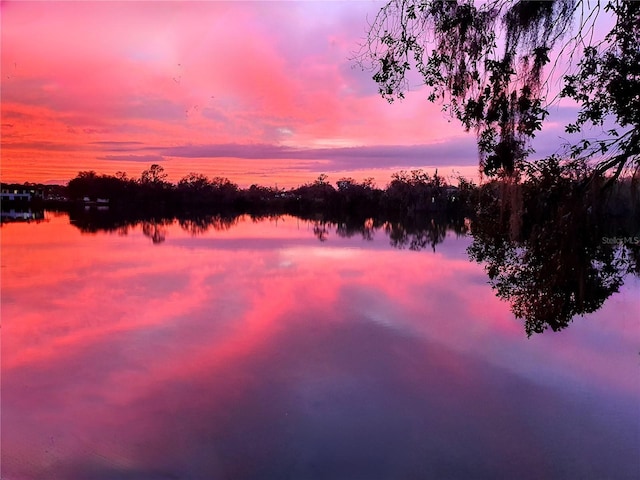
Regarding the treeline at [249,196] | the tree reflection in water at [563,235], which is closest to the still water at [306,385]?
the tree reflection in water at [563,235]

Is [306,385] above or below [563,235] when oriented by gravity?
below

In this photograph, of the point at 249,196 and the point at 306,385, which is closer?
the point at 306,385

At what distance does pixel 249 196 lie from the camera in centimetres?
7800

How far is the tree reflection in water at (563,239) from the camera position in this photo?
4.55 meters

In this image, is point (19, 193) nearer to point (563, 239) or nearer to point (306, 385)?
point (306, 385)

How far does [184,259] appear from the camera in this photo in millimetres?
19312

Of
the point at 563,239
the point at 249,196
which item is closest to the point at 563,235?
the point at 563,239

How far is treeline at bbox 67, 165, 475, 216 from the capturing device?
212 ft

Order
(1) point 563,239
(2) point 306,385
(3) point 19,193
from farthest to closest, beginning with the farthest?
(3) point 19,193
(2) point 306,385
(1) point 563,239

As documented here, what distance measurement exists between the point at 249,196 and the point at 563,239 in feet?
246

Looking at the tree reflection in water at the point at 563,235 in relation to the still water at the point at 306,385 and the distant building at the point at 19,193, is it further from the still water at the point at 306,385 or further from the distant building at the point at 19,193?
the distant building at the point at 19,193

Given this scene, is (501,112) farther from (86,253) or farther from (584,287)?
(86,253)

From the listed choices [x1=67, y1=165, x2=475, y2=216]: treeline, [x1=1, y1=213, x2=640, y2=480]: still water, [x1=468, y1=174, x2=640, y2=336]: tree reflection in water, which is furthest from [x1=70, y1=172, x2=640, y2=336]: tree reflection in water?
[x1=67, y1=165, x2=475, y2=216]: treeline

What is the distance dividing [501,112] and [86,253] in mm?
19359
